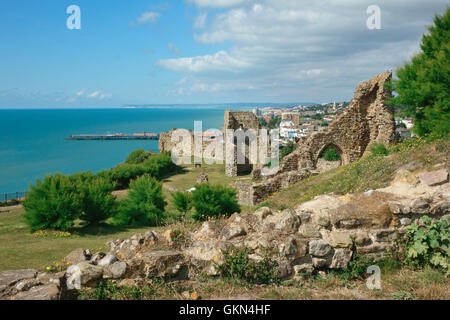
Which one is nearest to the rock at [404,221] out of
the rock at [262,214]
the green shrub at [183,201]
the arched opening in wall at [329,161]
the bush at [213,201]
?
the rock at [262,214]

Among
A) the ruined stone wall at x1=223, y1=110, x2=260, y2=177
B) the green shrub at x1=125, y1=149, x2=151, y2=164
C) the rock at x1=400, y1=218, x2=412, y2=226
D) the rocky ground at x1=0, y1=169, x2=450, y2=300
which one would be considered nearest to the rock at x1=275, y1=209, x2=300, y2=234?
the rocky ground at x1=0, y1=169, x2=450, y2=300

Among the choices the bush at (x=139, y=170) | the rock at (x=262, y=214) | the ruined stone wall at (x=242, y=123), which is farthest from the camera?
the ruined stone wall at (x=242, y=123)

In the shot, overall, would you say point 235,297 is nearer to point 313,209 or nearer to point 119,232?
point 313,209

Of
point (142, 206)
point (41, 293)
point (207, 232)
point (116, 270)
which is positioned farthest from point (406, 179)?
point (142, 206)

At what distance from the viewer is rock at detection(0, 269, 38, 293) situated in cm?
361

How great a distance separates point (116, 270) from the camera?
3.92 metres

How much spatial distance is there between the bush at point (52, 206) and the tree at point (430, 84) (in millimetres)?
13351

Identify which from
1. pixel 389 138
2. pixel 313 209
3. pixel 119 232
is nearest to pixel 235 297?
pixel 313 209

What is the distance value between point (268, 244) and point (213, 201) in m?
9.84

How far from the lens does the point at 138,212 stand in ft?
52.2

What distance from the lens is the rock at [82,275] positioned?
3707 mm

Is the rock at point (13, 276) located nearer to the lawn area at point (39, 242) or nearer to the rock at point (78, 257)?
the rock at point (78, 257)

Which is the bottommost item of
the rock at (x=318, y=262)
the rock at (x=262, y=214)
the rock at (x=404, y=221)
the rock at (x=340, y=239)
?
the rock at (x=318, y=262)

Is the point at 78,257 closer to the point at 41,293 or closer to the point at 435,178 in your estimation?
the point at 41,293
